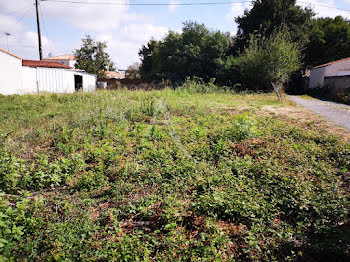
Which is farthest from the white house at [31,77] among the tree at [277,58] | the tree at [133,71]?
the tree at [133,71]

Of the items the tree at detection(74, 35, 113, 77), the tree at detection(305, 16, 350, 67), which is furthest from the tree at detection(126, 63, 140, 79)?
the tree at detection(305, 16, 350, 67)

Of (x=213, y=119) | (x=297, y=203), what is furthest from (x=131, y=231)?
(x=213, y=119)

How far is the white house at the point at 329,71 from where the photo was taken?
19.2 m

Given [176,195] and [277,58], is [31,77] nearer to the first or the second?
[277,58]

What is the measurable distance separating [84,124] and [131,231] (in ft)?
15.5

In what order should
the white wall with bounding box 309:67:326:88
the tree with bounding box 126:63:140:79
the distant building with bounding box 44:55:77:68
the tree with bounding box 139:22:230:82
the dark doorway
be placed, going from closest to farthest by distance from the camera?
the dark doorway → the white wall with bounding box 309:67:326:88 → the tree with bounding box 139:22:230:82 → the tree with bounding box 126:63:140:79 → the distant building with bounding box 44:55:77:68

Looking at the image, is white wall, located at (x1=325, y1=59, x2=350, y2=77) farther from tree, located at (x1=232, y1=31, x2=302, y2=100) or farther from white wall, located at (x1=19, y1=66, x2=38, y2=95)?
white wall, located at (x1=19, y1=66, x2=38, y2=95)

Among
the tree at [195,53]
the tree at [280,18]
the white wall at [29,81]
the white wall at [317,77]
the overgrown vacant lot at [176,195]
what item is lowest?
the overgrown vacant lot at [176,195]

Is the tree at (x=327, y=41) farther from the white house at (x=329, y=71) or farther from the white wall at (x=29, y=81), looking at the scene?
the white wall at (x=29, y=81)

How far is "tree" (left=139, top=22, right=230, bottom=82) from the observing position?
942 inches

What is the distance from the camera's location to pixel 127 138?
5996mm

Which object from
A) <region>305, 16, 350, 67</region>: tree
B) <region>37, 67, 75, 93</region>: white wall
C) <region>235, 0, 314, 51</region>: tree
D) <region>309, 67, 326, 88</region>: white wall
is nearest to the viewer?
<region>37, 67, 75, 93</region>: white wall

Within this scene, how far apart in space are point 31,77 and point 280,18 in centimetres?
2303

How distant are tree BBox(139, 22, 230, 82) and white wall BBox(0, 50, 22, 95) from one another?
13833 mm
